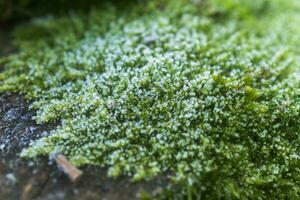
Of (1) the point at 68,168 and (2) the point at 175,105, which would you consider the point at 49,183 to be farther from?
(2) the point at 175,105

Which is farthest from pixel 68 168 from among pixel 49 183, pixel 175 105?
pixel 175 105

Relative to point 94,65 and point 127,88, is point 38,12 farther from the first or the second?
point 127,88

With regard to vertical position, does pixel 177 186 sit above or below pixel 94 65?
below

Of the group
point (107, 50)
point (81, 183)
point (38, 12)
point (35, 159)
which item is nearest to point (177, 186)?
point (81, 183)
